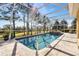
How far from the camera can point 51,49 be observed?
12.4 ft

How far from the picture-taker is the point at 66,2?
375 cm

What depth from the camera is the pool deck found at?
374cm

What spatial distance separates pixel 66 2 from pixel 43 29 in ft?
1.97

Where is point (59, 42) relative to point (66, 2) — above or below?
below

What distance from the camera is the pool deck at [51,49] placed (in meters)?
3.74

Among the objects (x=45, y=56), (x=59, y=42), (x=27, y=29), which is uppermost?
(x=27, y=29)

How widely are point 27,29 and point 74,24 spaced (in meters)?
0.80

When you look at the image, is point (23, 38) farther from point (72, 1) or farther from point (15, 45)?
point (72, 1)

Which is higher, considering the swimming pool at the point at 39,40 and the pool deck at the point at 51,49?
the swimming pool at the point at 39,40

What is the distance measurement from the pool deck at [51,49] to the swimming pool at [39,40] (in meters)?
0.06

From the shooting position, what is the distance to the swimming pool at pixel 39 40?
12.3 feet

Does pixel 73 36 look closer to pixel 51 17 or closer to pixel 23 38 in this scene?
pixel 51 17

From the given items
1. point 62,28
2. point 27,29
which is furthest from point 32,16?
point 62,28

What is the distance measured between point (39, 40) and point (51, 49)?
25 cm
